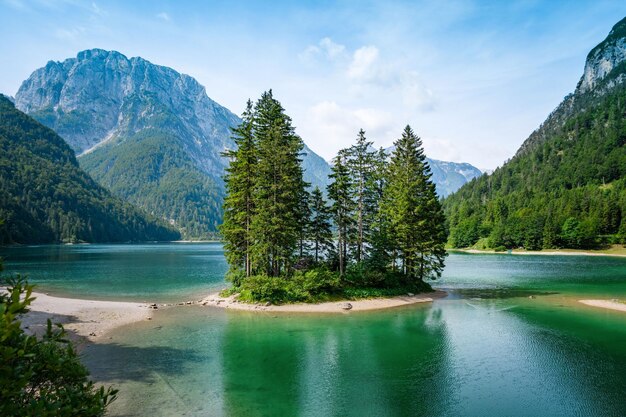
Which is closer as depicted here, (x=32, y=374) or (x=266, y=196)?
(x=32, y=374)

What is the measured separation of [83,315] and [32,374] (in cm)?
3675

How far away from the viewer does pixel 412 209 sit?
54094 mm

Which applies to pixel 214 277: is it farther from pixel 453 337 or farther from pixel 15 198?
pixel 15 198

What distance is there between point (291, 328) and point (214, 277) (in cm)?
4288

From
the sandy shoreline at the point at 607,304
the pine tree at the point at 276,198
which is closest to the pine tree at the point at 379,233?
the pine tree at the point at 276,198

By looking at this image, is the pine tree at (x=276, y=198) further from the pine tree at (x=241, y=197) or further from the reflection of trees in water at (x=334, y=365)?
the reflection of trees in water at (x=334, y=365)

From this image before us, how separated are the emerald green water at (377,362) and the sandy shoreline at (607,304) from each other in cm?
248

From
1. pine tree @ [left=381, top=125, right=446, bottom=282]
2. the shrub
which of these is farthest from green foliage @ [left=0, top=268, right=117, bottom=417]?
pine tree @ [left=381, top=125, right=446, bottom=282]

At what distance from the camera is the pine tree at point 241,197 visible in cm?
4872

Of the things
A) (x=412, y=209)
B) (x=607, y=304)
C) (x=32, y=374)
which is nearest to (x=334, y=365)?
(x=32, y=374)

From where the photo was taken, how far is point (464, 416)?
1858 centimetres

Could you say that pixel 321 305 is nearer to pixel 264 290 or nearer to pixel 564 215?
pixel 264 290

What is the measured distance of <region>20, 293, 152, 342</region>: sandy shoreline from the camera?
108 ft

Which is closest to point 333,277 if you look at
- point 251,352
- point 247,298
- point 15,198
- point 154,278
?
point 247,298
